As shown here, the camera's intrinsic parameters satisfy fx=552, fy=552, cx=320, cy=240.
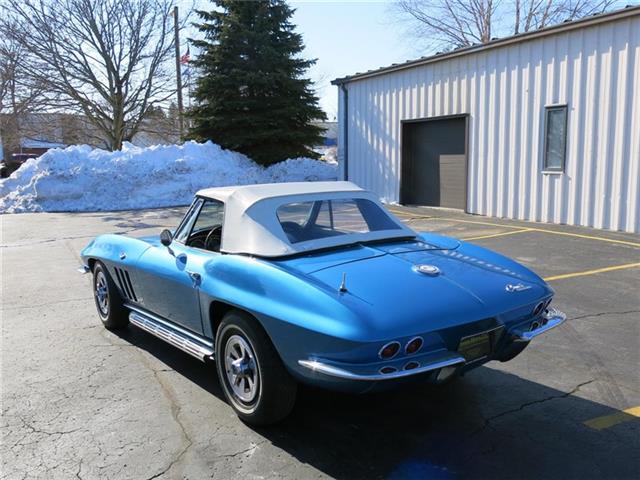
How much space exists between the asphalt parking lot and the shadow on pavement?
0.4 inches

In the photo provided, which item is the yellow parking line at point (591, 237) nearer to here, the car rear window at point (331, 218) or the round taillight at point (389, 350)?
the car rear window at point (331, 218)

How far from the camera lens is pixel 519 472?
9.40ft

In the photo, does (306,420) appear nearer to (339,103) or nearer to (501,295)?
(501,295)

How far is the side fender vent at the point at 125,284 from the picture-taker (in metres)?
4.87

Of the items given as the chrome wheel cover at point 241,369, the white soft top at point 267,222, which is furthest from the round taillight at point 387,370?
the white soft top at point 267,222

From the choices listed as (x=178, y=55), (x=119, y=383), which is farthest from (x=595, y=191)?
(x=178, y=55)

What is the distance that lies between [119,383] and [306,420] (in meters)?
1.55

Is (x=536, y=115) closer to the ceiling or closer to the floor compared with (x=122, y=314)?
closer to the ceiling

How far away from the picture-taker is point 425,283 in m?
3.22

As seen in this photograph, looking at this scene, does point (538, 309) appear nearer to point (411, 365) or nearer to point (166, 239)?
point (411, 365)

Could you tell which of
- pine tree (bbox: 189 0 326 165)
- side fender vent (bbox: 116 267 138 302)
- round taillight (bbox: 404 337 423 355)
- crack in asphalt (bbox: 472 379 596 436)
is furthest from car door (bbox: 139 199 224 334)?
pine tree (bbox: 189 0 326 165)

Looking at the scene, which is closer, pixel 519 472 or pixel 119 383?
pixel 519 472

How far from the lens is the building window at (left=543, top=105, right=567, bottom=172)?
460 inches

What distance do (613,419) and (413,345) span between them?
1527 millimetres
